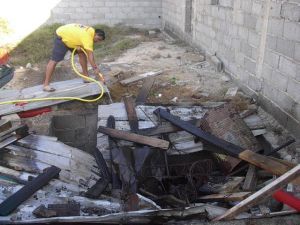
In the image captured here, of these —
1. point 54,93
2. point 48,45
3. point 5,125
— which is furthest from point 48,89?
point 48,45

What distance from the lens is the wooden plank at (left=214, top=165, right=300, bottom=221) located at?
10.5ft

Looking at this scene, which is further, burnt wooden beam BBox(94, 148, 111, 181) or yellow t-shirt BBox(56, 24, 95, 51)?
yellow t-shirt BBox(56, 24, 95, 51)

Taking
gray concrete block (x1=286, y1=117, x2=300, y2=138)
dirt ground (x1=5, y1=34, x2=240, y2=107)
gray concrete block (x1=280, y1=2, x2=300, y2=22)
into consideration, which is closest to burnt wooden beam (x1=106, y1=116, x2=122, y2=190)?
dirt ground (x1=5, y1=34, x2=240, y2=107)

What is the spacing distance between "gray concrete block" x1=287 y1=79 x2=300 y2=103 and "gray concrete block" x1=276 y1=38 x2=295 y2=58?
38cm

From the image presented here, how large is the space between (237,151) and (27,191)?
2.62 meters

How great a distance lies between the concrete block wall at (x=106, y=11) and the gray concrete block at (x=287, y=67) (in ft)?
31.4

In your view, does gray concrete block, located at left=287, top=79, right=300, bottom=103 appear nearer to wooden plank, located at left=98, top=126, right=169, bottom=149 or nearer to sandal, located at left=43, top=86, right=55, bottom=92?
wooden plank, located at left=98, top=126, right=169, bottom=149

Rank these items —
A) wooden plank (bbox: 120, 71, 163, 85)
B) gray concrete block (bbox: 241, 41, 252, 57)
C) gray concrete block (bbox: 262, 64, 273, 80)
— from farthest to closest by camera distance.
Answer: wooden plank (bbox: 120, 71, 163, 85) < gray concrete block (bbox: 241, 41, 252, 57) < gray concrete block (bbox: 262, 64, 273, 80)

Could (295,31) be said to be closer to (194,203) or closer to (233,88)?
(233,88)

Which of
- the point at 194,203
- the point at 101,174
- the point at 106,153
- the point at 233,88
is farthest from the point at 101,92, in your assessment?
the point at 194,203

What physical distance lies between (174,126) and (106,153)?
111cm

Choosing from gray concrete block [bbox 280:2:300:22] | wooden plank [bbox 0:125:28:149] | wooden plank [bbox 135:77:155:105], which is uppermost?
gray concrete block [bbox 280:2:300:22]

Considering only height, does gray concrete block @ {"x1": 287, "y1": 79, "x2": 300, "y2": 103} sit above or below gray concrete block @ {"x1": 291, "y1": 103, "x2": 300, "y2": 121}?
above

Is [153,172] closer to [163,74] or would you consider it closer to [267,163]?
[267,163]
